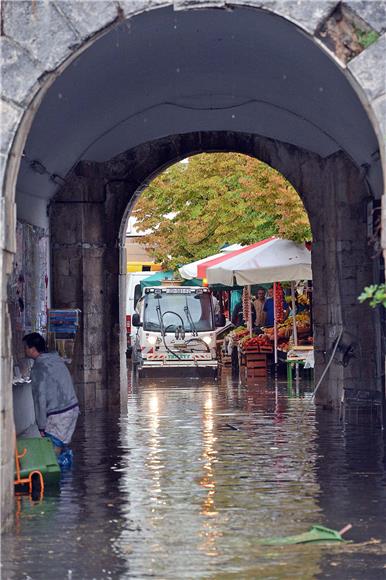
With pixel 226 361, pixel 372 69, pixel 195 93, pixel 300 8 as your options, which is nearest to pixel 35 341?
pixel 300 8

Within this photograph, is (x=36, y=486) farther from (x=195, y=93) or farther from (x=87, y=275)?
(x=87, y=275)

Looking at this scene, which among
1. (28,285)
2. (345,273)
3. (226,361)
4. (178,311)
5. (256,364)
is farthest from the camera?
(226,361)

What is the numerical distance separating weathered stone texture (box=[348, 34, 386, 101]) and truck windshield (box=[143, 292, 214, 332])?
67.7 feet

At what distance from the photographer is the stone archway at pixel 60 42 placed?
9.71 metres

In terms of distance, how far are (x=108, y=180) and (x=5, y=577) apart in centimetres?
1324

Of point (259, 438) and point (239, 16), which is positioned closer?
point (239, 16)

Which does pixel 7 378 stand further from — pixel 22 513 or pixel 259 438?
pixel 259 438

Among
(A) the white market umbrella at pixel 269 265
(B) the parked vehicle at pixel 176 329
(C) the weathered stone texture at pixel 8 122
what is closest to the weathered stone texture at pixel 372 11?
(C) the weathered stone texture at pixel 8 122

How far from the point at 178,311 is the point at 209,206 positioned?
8464mm

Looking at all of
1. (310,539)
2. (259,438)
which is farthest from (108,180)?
(310,539)

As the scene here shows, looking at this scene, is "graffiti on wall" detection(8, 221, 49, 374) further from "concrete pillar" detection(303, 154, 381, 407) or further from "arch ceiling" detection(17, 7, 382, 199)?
"concrete pillar" detection(303, 154, 381, 407)

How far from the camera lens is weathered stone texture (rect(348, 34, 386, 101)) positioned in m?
9.66

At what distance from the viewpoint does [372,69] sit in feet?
31.8

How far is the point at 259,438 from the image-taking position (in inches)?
627
